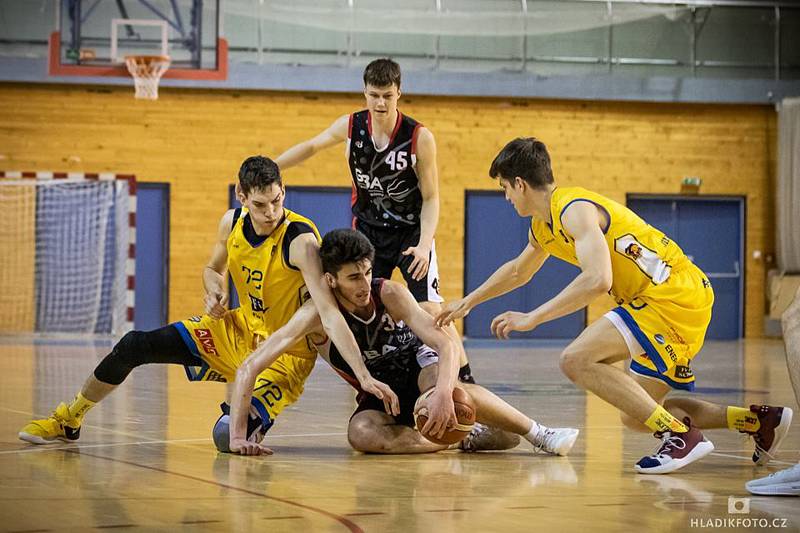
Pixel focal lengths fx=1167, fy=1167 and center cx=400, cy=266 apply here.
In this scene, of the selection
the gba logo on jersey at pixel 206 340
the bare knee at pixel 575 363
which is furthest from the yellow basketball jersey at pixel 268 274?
the bare knee at pixel 575 363

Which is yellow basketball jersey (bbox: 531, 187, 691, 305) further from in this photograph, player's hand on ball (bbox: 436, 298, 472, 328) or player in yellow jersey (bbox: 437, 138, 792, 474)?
player's hand on ball (bbox: 436, 298, 472, 328)

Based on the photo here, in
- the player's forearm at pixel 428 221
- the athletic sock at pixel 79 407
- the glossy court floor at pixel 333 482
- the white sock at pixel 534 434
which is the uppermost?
the player's forearm at pixel 428 221

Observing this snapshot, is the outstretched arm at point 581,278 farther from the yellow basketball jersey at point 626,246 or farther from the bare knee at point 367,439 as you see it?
the bare knee at point 367,439

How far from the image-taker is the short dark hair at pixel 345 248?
5531 mm

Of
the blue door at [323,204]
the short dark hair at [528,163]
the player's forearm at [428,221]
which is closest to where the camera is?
the short dark hair at [528,163]

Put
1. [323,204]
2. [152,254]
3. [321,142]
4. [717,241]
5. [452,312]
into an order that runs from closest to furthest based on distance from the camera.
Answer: [452,312] → [321,142] → [152,254] → [323,204] → [717,241]

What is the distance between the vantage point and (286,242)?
6047 mm

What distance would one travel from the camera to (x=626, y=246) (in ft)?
18.5

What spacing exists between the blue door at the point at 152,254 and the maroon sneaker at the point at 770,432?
15606mm

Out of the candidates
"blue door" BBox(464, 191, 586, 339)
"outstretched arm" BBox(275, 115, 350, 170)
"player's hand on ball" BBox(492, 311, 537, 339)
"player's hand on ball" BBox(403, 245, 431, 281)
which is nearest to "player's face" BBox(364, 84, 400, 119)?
"outstretched arm" BBox(275, 115, 350, 170)

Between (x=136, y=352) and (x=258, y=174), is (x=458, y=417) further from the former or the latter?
(x=136, y=352)

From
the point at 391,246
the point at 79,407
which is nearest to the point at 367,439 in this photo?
the point at 79,407

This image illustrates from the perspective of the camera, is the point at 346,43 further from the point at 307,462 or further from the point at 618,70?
the point at 307,462

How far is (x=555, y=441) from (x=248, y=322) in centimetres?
176
